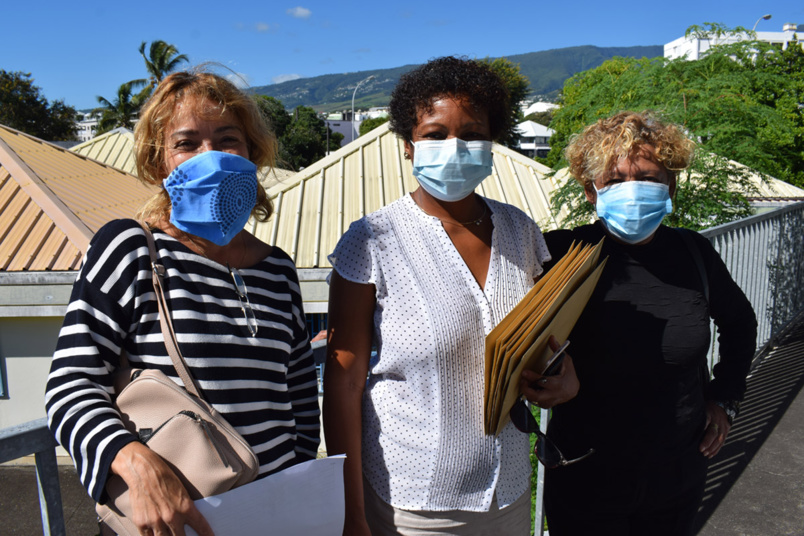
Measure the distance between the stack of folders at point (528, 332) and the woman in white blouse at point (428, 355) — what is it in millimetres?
76

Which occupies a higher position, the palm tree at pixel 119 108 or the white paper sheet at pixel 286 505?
the palm tree at pixel 119 108

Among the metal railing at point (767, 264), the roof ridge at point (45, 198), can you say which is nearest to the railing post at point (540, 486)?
the metal railing at point (767, 264)

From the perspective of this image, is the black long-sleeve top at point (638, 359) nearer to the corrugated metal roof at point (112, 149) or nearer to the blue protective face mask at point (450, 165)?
the blue protective face mask at point (450, 165)

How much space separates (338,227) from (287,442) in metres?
11.7

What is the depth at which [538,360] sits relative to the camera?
1715 mm

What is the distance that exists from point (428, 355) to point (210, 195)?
0.71 m

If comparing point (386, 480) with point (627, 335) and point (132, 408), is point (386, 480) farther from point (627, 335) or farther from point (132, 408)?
point (627, 335)

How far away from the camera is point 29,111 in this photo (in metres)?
42.8

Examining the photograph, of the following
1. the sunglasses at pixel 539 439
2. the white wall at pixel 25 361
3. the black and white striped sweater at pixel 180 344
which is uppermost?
the black and white striped sweater at pixel 180 344

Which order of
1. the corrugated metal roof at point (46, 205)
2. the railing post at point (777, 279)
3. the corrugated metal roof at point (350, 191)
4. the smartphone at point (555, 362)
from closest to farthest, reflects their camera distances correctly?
the smartphone at point (555, 362), the railing post at point (777, 279), the corrugated metal roof at point (46, 205), the corrugated metal roof at point (350, 191)

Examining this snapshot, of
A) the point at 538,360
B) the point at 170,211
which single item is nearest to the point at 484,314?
the point at 538,360

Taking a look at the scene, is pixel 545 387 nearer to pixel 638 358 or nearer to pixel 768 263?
pixel 638 358

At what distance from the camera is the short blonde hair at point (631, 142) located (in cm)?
221

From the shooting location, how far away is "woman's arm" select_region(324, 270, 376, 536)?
1.69 meters
